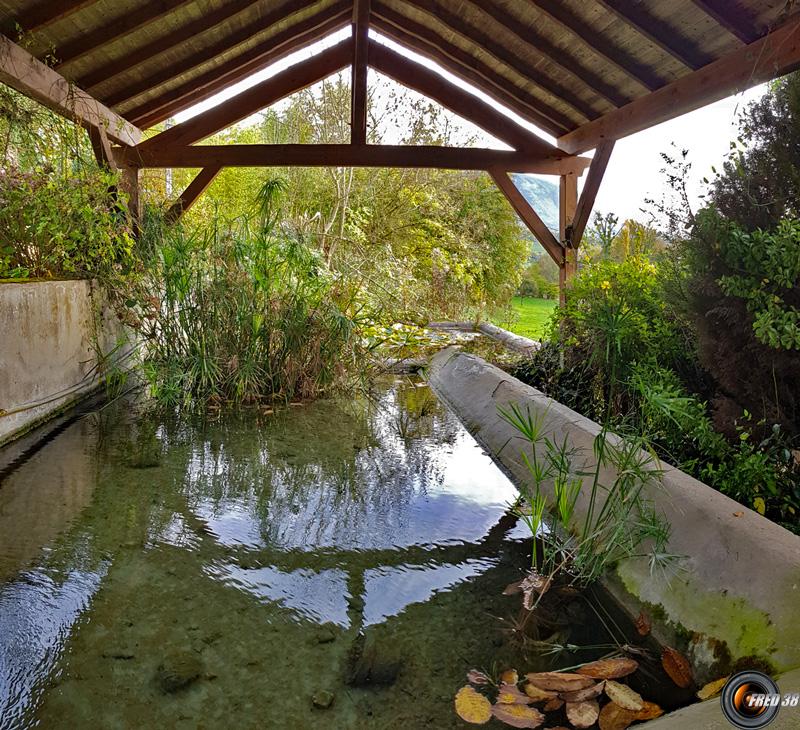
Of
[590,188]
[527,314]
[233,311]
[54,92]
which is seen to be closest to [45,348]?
[233,311]

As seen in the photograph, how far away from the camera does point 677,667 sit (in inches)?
66.9

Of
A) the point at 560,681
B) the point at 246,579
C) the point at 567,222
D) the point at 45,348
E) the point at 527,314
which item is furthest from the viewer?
the point at 527,314

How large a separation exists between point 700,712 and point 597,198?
5308 mm

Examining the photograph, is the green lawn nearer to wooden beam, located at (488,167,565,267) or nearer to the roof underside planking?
wooden beam, located at (488,167,565,267)

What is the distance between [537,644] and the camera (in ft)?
6.07

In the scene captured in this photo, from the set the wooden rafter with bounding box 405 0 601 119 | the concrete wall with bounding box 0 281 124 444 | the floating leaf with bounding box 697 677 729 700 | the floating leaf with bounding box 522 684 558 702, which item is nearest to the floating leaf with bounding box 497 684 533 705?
the floating leaf with bounding box 522 684 558 702

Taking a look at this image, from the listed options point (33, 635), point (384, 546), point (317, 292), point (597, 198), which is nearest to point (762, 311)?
point (384, 546)

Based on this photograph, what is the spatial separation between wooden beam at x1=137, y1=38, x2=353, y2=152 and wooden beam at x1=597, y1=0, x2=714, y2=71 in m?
3.16

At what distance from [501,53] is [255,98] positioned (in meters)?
2.50

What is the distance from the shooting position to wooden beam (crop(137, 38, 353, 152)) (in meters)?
6.18

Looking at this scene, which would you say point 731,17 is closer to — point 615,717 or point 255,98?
point 615,717
